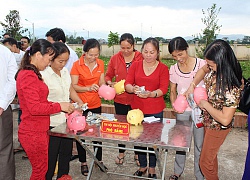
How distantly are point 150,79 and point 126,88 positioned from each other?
12.5 inches

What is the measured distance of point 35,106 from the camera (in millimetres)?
2520

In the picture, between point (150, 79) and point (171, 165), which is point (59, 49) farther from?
point (171, 165)

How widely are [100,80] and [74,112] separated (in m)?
0.93

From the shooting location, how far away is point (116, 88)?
3670 mm

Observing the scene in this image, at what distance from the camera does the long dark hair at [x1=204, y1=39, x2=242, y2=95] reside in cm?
240

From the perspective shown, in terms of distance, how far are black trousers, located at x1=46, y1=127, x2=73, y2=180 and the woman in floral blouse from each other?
5.27ft

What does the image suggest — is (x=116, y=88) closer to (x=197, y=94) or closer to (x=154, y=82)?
(x=154, y=82)

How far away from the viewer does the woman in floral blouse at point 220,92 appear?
2.40 meters

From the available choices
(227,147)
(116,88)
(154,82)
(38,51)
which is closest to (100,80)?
(116,88)

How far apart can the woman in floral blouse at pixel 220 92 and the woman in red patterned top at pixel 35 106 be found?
139cm

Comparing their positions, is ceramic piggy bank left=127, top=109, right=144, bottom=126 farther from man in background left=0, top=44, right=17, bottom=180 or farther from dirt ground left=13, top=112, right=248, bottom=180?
man in background left=0, top=44, right=17, bottom=180

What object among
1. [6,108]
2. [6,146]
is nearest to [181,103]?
[6,108]

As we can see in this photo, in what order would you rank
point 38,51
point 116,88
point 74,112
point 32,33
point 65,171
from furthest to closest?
point 32,33
point 116,88
point 65,171
point 74,112
point 38,51

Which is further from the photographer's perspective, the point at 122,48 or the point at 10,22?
the point at 10,22
